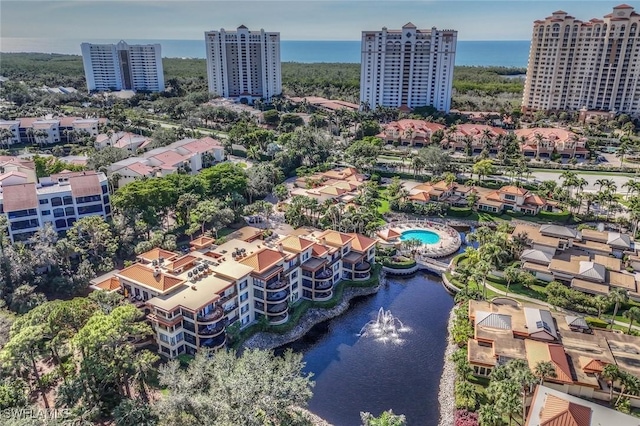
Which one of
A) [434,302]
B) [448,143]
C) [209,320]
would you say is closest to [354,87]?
[448,143]

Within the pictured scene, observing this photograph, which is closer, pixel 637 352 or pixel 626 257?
pixel 637 352

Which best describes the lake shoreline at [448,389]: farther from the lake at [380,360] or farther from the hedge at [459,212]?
the hedge at [459,212]

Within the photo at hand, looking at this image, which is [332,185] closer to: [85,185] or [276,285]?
[276,285]

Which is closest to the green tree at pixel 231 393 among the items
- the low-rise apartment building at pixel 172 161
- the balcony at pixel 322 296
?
the balcony at pixel 322 296

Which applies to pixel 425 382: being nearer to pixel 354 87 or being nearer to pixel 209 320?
pixel 209 320

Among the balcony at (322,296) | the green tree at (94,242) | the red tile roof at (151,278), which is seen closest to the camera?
the red tile roof at (151,278)

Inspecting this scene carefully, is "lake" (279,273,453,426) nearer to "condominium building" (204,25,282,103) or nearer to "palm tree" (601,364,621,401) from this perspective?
"palm tree" (601,364,621,401)
